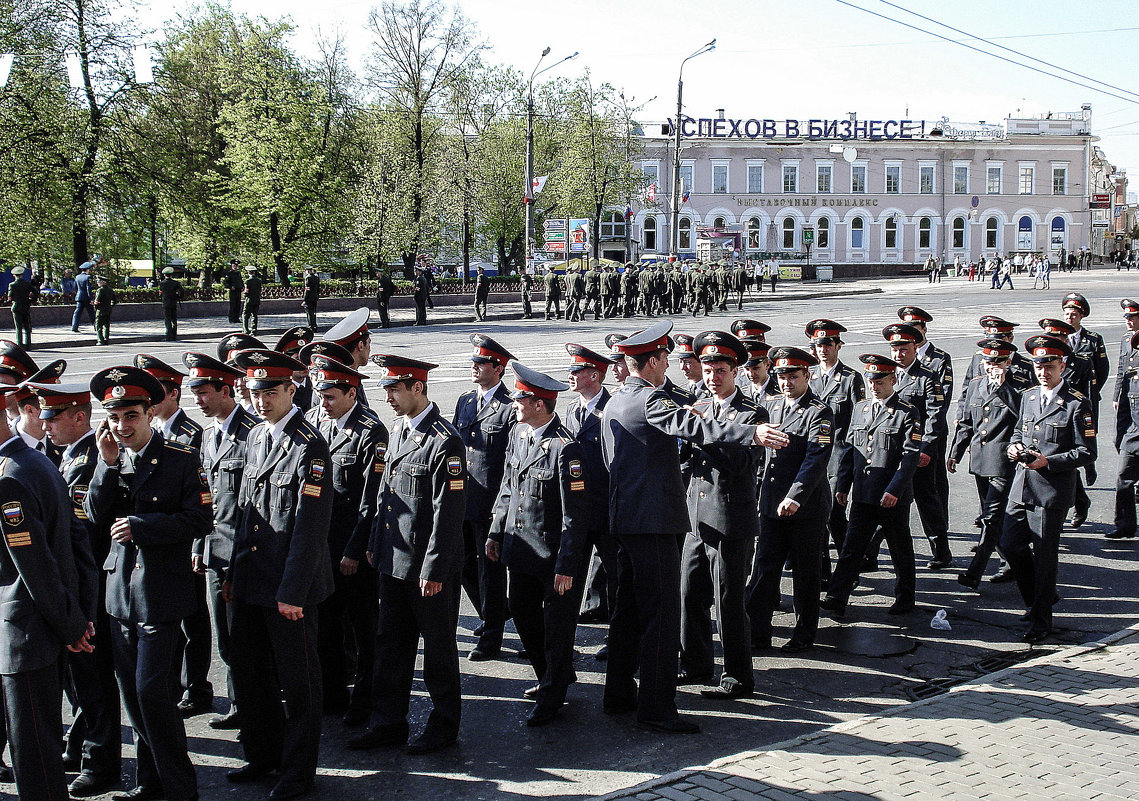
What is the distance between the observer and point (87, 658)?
214 inches

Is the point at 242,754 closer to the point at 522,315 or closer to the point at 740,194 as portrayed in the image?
the point at 522,315

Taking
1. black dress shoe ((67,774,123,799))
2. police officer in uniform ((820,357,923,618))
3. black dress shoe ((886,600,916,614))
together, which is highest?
police officer in uniform ((820,357,923,618))

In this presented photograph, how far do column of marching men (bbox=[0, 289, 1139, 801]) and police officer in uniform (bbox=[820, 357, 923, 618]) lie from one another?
24 mm

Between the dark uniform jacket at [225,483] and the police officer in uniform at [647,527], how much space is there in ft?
6.70

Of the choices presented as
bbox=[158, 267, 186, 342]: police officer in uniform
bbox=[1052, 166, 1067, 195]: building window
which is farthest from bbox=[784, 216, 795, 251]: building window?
bbox=[158, 267, 186, 342]: police officer in uniform

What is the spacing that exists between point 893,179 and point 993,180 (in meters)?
Answer: 7.41

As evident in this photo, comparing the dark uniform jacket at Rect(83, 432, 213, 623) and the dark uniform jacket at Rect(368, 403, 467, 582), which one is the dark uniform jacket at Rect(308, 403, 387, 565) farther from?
the dark uniform jacket at Rect(83, 432, 213, 623)

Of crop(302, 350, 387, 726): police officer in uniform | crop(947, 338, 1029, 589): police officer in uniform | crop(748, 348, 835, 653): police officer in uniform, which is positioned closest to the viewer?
crop(302, 350, 387, 726): police officer in uniform

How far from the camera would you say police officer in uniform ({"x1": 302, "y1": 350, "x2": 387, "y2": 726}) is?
6.05m

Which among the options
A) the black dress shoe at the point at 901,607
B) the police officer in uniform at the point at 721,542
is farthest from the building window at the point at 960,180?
the police officer in uniform at the point at 721,542

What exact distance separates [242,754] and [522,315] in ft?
110

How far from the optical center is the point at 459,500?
18.5ft

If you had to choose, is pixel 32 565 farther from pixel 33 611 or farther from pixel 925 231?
pixel 925 231

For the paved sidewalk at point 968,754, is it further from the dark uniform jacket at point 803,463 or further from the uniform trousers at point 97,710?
the uniform trousers at point 97,710
